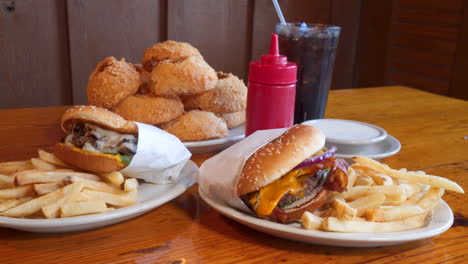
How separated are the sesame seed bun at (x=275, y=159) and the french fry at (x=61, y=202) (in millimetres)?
342

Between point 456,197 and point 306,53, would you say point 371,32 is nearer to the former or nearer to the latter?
point 306,53

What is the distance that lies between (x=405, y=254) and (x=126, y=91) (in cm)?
105

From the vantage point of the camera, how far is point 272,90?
140cm

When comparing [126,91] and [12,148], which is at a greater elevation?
[126,91]

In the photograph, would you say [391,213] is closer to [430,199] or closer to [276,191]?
[430,199]

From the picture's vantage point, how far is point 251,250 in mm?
958

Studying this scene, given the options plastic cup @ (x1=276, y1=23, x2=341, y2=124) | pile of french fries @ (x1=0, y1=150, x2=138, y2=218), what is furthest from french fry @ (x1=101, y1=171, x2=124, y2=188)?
plastic cup @ (x1=276, y1=23, x2=341, y2=124)

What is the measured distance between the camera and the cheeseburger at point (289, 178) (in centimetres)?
99

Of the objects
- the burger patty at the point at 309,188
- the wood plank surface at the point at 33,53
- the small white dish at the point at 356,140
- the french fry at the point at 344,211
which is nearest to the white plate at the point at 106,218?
the burger patty at the point at 309,188

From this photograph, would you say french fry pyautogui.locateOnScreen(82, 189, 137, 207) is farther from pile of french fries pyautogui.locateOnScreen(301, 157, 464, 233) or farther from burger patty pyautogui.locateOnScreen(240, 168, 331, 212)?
pile of french fries pyautogui.locateOnScreen(301, 157, 464, 233)

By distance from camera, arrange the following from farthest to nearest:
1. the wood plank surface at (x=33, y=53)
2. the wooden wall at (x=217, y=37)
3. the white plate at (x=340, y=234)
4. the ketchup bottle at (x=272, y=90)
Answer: the wooden wall at (x=217, y=37), the wood plank surface at (x=33, y=53), the ketchup bottle at (x=272, y=90), the white plate at (x=340, y=234)

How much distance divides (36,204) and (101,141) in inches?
9.1

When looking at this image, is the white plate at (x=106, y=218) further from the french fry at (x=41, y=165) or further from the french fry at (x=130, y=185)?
the french fry at (x=41, y=165)

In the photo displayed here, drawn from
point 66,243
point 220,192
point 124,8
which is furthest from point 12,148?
point 124,8
